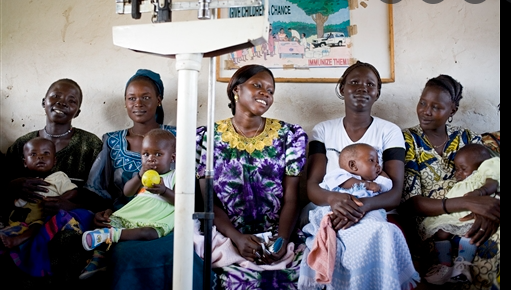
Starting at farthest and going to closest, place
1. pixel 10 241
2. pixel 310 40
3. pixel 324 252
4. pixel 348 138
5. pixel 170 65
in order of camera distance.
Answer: pixel 170 65, pixel 310 40, pixel 348 138, pixel 10 241, pixel 324 252

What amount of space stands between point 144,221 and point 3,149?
5.86 feet

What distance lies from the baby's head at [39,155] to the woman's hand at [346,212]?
1648 millimetres

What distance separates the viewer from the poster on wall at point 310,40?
3.47 m

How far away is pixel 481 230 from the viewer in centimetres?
255

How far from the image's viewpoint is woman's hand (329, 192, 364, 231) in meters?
2.51

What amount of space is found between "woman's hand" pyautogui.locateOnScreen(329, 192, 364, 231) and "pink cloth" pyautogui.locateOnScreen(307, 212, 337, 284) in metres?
0.04

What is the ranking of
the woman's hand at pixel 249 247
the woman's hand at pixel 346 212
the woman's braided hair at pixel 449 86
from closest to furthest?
the woman's hand at pixel 346 212 < the woman's hand at pixel 249 247 < the woman's braided hair at pixel 449 86

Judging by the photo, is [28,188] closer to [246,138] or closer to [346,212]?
[246,138]

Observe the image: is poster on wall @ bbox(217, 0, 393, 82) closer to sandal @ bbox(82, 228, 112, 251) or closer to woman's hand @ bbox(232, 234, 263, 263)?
woman's hand @ bbox(232, 234, 263, 263)

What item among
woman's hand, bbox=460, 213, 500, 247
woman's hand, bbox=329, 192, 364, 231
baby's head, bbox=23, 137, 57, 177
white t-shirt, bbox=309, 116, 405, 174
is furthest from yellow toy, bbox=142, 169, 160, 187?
woman's hand, bbox=460, 213, 500, 247

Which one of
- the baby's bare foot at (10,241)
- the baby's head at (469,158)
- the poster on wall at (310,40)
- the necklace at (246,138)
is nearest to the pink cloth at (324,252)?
the necklace at (246,138)

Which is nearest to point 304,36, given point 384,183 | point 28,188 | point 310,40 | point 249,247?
point 310,40

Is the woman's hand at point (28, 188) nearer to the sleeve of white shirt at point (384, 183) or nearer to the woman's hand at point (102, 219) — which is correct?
the woman's hand at point (102, 219)

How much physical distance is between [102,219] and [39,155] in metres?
0.54
